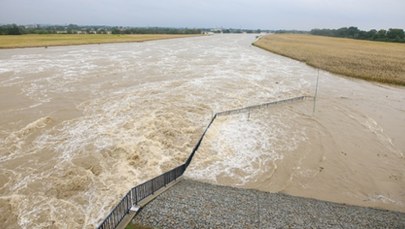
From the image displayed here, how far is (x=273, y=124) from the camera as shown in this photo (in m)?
16.2

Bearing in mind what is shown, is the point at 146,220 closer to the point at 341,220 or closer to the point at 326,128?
the point at 341,220

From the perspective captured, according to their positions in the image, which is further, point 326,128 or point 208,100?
Answer: point 208,100

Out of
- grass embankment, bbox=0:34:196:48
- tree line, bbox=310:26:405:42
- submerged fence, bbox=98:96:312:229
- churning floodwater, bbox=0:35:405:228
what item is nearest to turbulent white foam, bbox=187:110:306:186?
churning floodwater, bbox=0:35:405:228

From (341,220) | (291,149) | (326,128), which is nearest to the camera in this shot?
(341,220)

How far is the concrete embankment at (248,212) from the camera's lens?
7.20 metres

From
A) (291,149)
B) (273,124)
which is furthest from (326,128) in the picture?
(291,149)

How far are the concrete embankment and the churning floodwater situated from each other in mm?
1142

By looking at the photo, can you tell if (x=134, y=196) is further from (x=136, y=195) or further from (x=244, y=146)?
(x=244, y=146)

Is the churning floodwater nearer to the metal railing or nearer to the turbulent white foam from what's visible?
the turbulent white foam

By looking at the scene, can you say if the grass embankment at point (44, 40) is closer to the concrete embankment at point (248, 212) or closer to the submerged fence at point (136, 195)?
the submerged fence at point (136, 195)

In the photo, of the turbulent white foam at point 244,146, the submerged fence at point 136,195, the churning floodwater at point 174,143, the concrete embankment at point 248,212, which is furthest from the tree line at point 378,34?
→ the submerged fence at point 136,195

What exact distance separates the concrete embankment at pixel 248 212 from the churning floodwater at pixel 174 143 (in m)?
1.14

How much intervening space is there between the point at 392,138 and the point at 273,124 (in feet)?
21.2

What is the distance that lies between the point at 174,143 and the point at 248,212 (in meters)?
6.27
